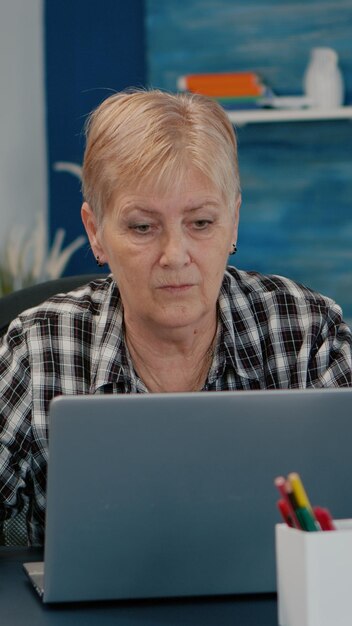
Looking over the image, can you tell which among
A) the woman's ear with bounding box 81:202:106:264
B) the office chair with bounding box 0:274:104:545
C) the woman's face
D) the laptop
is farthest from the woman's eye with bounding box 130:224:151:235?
the laptop

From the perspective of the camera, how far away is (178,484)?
112 centimetres

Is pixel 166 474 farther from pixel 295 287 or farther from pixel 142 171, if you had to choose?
pixel 295 287

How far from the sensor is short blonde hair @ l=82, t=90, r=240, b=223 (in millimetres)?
1533

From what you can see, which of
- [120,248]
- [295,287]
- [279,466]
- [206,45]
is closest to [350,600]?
[279,466]

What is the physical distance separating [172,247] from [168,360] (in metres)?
0.24

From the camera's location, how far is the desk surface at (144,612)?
110 centimetres

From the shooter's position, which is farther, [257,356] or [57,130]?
[57,130]

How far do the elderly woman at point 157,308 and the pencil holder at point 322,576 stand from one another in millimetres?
611

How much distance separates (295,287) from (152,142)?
1.33 ft

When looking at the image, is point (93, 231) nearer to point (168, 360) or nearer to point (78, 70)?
point (168, 360)

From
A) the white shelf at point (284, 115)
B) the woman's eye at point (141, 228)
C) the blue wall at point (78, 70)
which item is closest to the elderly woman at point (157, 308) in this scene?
the woman's eye at point (141, 228)

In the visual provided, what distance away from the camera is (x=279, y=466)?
1.13 m

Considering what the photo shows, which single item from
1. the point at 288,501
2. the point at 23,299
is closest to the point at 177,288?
the point at 23,299

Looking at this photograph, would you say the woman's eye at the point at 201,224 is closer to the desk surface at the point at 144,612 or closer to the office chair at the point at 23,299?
the office chair at the point at 23,299
